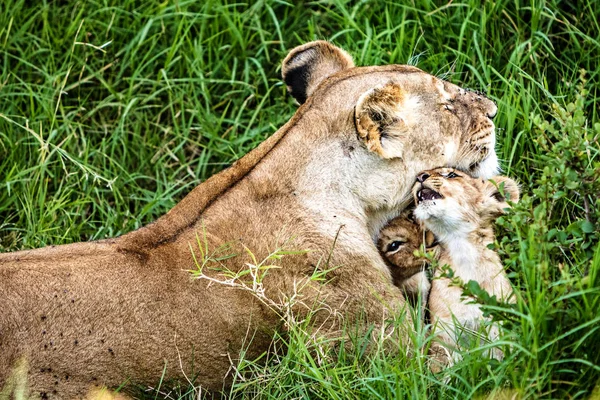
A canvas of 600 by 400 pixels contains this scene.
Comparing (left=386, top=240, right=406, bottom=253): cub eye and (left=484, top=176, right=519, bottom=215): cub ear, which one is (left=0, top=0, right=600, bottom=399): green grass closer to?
(left=484, top=176, right=519, bottom=215): cub ear

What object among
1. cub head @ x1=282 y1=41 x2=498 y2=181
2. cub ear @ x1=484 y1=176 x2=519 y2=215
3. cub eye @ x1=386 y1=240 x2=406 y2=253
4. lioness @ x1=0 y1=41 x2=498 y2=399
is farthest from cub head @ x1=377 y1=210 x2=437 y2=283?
cub ear @ x1=484 y1=176 x2=519 y2=215

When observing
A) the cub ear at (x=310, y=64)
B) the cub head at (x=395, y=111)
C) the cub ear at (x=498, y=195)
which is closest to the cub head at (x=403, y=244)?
the cub head at (x=395, y=111)

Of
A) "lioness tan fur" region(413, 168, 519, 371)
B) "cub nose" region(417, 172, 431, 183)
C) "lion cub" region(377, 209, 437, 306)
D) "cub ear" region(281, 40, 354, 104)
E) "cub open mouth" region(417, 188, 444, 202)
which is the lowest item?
"lion cub" region(377, 209, 437, 306)

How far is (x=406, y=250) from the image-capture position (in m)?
5.24

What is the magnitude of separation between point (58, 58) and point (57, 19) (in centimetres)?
29

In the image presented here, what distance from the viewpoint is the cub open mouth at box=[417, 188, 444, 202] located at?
15.9 feet

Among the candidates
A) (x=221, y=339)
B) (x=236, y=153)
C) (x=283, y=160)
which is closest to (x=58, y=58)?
(x=236, y=153)

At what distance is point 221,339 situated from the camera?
14.8 feet

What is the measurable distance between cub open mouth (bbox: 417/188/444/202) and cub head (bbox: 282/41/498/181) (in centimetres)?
12

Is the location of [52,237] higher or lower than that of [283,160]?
lower

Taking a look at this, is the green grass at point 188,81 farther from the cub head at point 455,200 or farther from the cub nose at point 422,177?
the cub nose at point 422,177

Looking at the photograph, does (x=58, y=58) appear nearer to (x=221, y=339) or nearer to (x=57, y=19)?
(x=57, y=19)

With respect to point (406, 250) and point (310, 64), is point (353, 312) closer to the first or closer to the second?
point (406, 250)

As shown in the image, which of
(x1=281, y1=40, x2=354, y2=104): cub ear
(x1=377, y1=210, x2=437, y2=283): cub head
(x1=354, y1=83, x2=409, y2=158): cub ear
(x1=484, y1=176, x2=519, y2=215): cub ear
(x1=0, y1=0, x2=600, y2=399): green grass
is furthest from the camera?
(x1=0, y1=0, x2=600, y2=399): green grass
